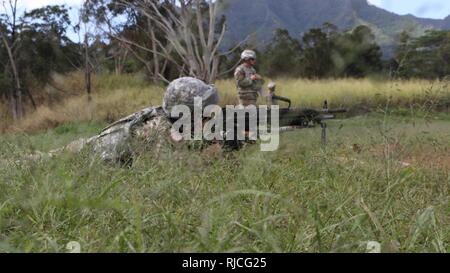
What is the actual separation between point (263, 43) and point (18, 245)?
17606 mm

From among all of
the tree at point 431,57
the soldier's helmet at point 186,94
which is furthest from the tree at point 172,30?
the soldier's helmet at point 186,94

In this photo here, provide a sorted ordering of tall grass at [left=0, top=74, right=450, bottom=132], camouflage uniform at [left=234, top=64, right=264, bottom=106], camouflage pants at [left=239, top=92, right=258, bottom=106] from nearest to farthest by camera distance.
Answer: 1. camouflage uniform at [left=234, top=64, right=264, bottom=106]
2. camouflage pants at [left=239, top=92, right=258, bottom=106]
3. tall grass at [left=0, top=74, right=450, bottom=132]

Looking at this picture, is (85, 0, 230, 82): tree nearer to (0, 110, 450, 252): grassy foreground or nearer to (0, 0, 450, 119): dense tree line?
(0, 0, 450, 119): dense tree line

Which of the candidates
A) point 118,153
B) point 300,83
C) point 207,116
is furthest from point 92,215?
point 300,83

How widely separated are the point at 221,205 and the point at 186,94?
252 centimetres

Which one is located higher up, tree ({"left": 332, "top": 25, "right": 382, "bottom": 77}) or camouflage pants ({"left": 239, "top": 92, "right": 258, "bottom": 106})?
tree ({"left": 332, "top": 25, "right": 382, "bottom": 77})

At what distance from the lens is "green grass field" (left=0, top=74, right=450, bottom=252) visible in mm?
1536

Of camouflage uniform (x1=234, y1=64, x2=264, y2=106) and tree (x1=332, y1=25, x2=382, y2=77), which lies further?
tree (x1=332, y1=25, x2=382, y2=77)

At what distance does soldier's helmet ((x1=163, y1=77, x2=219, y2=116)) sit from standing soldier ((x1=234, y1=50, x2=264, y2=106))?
3.22 m

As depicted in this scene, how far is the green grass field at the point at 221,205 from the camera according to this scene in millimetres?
1536

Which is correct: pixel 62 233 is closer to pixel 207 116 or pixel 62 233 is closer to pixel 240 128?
pixel 207 116

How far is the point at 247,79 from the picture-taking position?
7504 millimetres

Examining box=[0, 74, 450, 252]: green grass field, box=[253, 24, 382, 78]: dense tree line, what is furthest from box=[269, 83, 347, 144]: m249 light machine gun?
box=[253, 24, 382, 78]: dense tree line

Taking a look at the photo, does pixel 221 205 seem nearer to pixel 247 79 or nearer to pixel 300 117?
pixel 300 117
